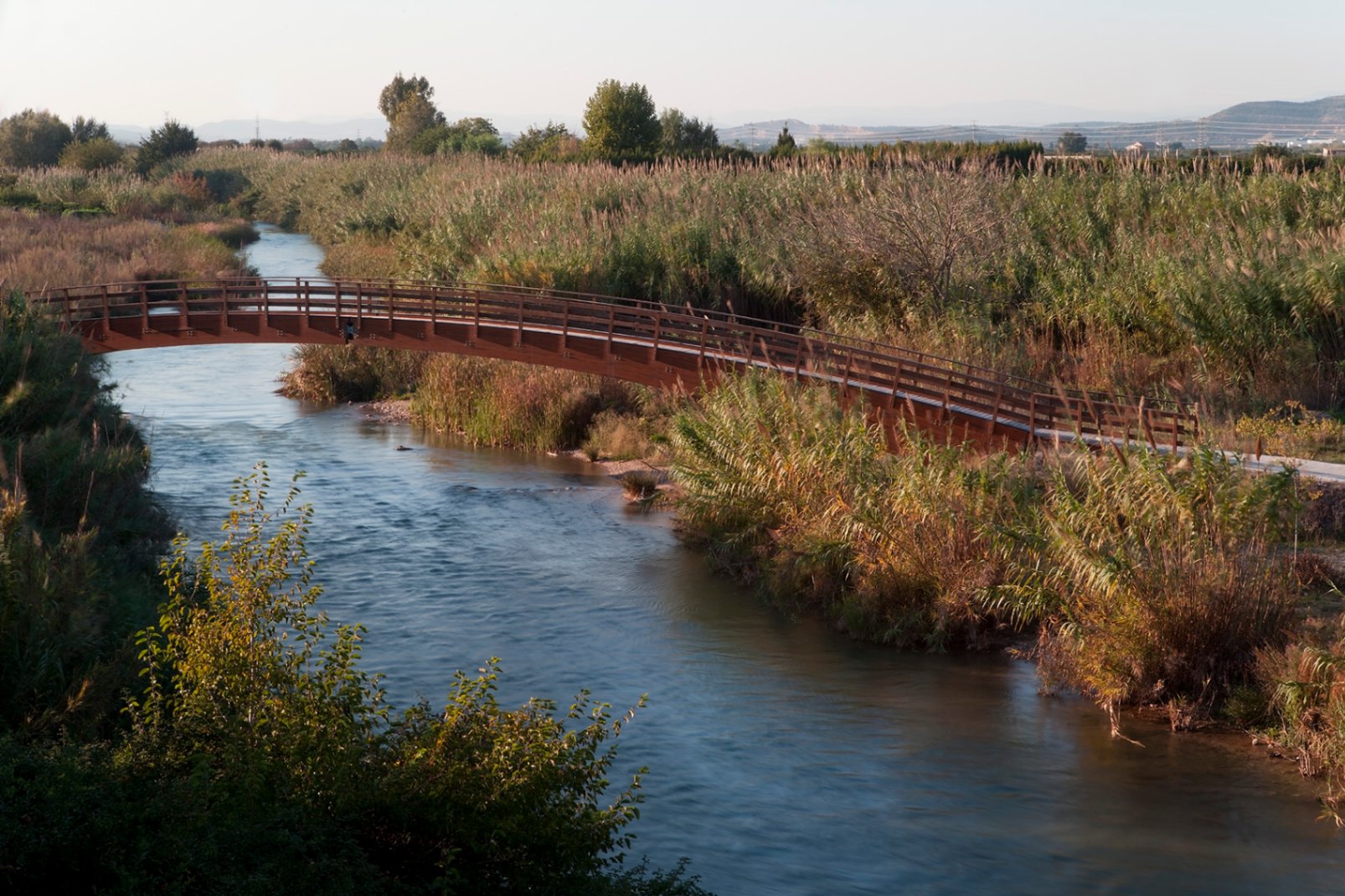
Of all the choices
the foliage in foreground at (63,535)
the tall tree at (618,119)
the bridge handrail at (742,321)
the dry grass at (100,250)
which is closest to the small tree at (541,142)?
the tall tree at (618,119)

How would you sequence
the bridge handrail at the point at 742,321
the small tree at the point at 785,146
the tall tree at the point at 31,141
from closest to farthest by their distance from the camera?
1. the bridge handrail at the point at 742,321
2. the small tree at the point at 785,146
3. the tall tree at the point at 31,141

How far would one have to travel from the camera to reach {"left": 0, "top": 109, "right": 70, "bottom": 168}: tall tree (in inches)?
3492

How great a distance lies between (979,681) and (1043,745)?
185cm

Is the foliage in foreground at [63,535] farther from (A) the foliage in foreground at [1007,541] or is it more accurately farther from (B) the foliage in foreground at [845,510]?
(A) the foliage in foreground at [1007,541]

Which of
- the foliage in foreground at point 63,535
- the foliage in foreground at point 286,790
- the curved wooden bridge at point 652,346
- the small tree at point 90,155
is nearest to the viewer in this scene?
the foliage in foreground at point 286,790

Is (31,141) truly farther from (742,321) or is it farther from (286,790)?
(286,790)

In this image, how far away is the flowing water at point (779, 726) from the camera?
37.9ft

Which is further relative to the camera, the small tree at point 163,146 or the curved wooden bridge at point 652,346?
the small tree at point 163,146

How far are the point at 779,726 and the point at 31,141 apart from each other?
8944 cm

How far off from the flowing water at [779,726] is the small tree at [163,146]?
6962 cm

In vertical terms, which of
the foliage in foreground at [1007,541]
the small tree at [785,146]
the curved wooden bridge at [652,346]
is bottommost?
the foliage in foreground at [1007,541]

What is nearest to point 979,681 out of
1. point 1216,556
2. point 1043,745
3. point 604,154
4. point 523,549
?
point 1043,745

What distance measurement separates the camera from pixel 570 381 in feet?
97.5

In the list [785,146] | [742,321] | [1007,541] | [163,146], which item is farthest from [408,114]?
[1007,541]
